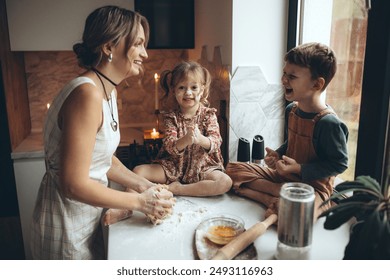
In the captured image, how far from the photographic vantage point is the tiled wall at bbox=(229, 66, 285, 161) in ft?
5.24

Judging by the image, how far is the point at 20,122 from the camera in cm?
210

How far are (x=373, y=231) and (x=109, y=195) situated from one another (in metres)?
0.65

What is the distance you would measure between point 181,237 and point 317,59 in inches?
28.0

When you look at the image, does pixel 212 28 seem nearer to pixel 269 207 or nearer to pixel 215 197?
pixel 215 197

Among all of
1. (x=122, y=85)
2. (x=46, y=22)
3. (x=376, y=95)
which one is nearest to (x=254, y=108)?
(x=376, y=95)

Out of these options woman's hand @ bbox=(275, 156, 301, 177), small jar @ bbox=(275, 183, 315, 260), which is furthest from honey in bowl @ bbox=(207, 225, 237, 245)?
woman's hand @ bbox=(275, 156, 301, 177)

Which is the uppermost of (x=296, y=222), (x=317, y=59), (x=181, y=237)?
(x=317, y=59)

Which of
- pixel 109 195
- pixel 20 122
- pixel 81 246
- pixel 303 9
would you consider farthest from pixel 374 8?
pixel 20 122

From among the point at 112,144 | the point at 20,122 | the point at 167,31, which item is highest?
the point at 167,31

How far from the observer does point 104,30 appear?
0.97 m

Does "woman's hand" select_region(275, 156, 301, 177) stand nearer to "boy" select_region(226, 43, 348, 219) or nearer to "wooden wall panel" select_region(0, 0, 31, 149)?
"boy" select_region(226, 43, 348, 219)

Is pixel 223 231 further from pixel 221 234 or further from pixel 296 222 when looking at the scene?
pixel 296 222

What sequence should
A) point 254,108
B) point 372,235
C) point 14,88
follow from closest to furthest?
point 372,235 → point 254,108 → point 14,88

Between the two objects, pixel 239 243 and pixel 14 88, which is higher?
pixel 14 88
